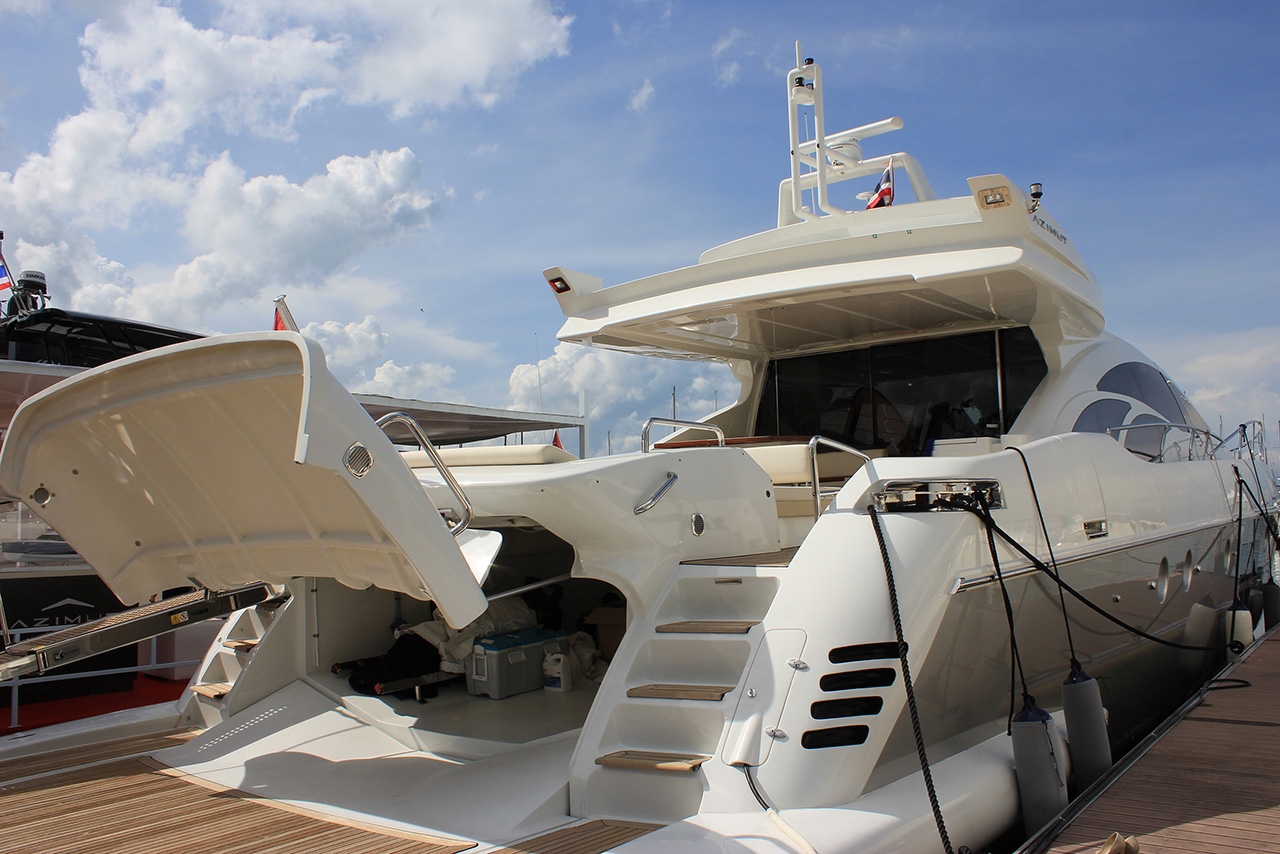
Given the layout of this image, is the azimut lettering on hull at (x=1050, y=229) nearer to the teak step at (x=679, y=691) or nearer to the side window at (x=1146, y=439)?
the side window at (x=1146, y=439)

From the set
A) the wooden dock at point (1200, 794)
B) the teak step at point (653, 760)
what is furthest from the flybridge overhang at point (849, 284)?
the teak step at point (653, 760)

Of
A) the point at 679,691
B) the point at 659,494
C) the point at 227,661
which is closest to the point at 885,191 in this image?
the point at 659,494

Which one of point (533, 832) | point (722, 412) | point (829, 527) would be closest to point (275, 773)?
point (533, 832)

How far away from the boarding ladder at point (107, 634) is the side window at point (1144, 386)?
5.36 m

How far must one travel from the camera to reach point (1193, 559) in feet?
19.2

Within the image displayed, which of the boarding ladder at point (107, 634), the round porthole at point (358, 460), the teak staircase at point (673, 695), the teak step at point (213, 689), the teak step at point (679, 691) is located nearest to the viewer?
the round porthole at point (358, 460)

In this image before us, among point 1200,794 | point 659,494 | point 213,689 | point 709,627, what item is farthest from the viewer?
point 213,689

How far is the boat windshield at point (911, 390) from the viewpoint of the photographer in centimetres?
595

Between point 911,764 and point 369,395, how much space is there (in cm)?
802

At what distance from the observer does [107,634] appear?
12.0 feet

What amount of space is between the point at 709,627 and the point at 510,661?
1548mm

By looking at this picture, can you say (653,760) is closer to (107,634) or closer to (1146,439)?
(107,634)

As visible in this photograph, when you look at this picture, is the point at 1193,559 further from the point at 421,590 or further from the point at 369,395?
the point at 369,395

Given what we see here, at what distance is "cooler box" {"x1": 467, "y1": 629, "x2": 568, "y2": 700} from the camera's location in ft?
14.4
